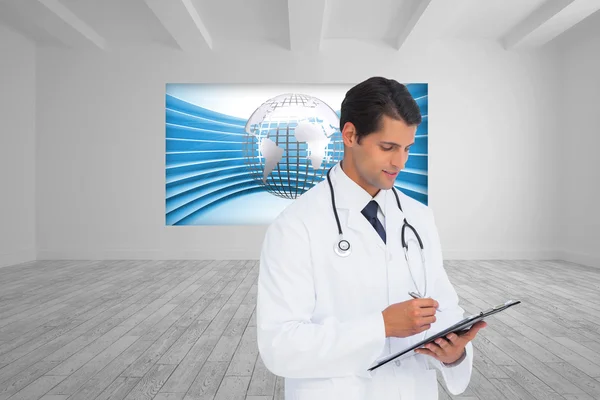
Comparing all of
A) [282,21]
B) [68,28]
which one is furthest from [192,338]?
[68,28]

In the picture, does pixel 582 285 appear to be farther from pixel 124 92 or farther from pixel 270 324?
pixel 124 92

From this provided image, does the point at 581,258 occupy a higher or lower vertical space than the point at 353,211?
lower

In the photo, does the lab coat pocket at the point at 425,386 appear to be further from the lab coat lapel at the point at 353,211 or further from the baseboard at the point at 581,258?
the baseboard at the point at 581,258

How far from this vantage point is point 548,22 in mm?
6383

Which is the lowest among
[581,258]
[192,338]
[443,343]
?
[192,338]

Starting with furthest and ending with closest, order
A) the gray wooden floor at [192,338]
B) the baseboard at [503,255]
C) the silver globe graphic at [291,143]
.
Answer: the baseboard at [503,255]
the silver globe graphic at [291,143]
the gray wooden floor at [192,338]

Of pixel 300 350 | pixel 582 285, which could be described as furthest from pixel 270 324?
pixel 582 285

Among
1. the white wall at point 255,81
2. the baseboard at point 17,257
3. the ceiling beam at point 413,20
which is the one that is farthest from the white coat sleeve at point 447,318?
the baseboard at point 17,257

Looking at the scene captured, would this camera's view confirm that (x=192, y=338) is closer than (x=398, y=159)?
No

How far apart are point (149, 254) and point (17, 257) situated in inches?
74.4

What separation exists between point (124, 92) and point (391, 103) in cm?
749

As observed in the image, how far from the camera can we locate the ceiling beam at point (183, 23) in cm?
587

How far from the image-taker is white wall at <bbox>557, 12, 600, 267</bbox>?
690cm

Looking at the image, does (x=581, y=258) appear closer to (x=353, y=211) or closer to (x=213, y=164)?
(x=213, y=164)
